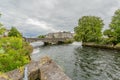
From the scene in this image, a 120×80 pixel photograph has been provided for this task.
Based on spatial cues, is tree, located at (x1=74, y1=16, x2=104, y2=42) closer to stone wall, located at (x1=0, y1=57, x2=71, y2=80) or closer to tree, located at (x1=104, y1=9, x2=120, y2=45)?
tree, located at (x1=104, y1=9, x2=120, y2=45)

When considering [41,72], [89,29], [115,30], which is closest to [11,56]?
[41,72]

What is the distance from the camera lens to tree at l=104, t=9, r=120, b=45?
242 feet

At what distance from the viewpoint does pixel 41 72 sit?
599 centimetres

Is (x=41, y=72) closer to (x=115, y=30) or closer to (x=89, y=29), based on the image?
(x=115, y=30)

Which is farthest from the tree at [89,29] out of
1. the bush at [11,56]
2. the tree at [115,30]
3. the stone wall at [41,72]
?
the stone wall at [41,72]

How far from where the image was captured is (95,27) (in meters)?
88.4

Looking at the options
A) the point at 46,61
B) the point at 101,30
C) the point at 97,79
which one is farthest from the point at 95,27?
the point at 46,61

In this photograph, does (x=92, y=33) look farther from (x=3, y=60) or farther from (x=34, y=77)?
(x=34, y=77)

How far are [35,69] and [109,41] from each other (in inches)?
2919

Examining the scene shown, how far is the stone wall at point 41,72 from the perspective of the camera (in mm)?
5518

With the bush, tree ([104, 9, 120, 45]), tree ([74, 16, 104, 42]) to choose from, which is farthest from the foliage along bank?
tree ([74, 16, 104, 42])

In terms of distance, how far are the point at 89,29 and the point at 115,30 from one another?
1658cm

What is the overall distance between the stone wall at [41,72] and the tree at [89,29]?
81.7m

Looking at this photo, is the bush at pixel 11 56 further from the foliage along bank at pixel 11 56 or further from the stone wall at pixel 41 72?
the stone wall at pixel 41 72
